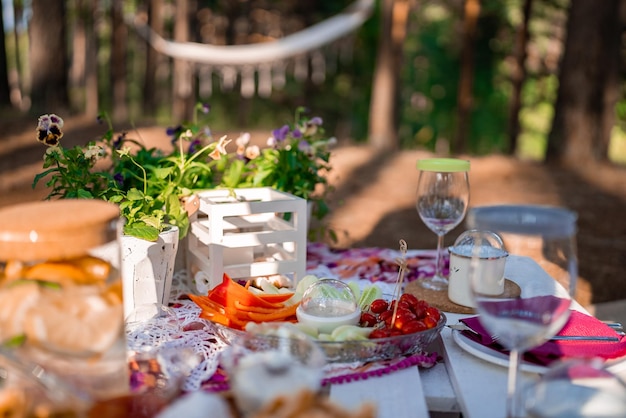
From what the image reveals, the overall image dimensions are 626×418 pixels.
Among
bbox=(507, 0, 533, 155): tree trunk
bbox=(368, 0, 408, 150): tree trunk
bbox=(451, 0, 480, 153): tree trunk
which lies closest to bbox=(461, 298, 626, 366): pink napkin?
bbox=(368, 0, 408, 150): tree trunk

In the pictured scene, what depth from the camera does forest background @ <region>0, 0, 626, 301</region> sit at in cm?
525

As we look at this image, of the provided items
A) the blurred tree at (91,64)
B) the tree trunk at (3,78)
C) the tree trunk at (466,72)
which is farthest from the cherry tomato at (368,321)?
the blurred tree at (91,64)

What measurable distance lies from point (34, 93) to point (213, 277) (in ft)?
20.6

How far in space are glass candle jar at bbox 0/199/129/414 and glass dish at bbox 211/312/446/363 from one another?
0.30 m

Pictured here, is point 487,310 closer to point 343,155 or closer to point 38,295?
point 38,295

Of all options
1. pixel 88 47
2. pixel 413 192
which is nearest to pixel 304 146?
pixel 413 192

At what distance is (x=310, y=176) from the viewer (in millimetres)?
1917

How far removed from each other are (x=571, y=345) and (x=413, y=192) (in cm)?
445

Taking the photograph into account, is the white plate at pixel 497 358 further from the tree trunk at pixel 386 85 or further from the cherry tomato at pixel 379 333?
the tree trunk at pixel 386 85

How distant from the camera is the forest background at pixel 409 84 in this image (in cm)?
525

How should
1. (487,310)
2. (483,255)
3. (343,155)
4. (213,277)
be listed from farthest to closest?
1. (343,155)
2. (213,277)
3. (483,255)
4. (487,310)

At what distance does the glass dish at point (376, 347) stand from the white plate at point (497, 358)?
0.18ft

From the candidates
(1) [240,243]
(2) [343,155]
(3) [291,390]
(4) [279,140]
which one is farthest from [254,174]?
(2) [343,155]

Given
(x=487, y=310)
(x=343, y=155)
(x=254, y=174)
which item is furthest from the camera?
(x=343, y=155)
